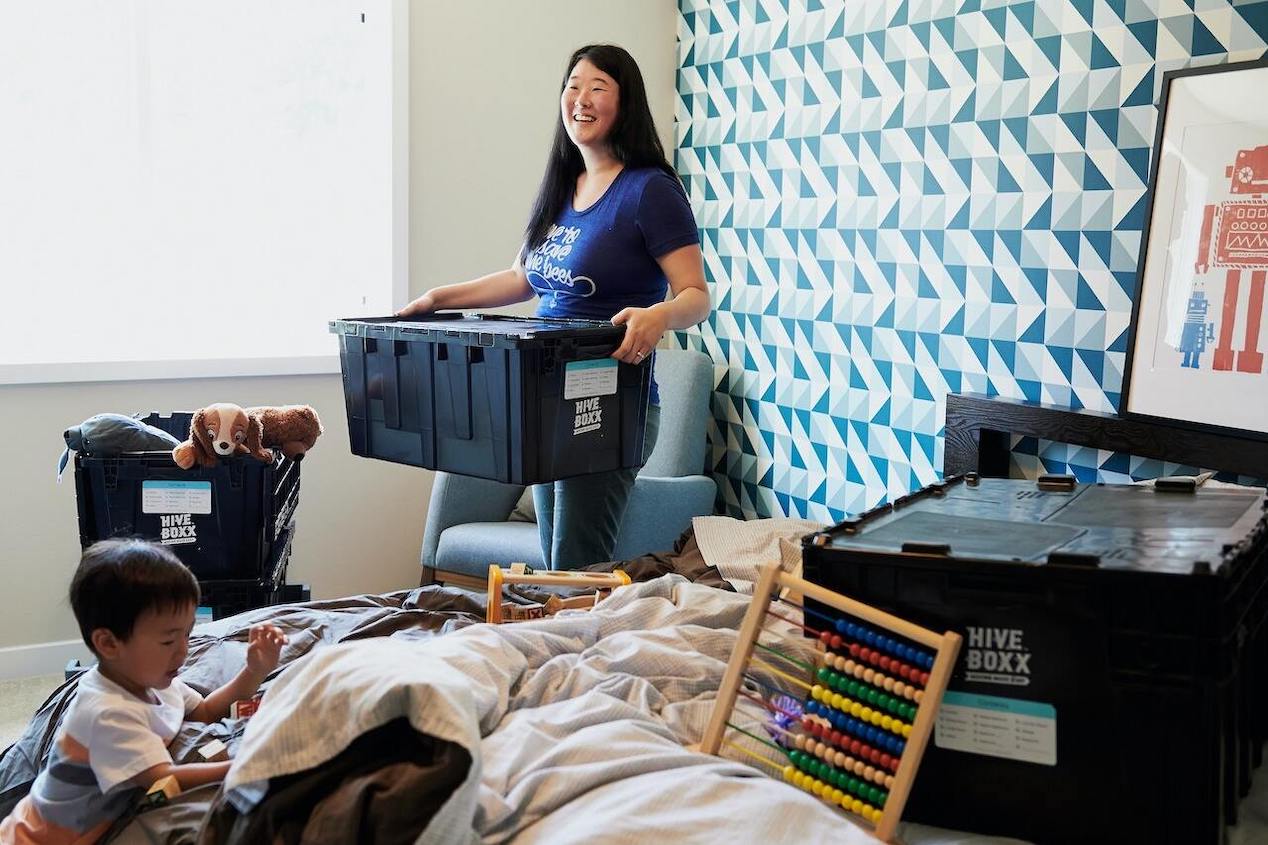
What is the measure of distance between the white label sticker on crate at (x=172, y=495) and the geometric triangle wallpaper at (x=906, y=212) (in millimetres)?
1869

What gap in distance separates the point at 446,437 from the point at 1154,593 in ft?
4.64

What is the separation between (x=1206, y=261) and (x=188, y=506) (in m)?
2.18

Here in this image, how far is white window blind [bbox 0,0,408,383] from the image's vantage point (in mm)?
3500

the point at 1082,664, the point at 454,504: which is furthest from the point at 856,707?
the point at 454,504

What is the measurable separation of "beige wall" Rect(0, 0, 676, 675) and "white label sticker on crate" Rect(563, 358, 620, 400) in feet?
5.77

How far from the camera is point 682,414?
3.95 metres

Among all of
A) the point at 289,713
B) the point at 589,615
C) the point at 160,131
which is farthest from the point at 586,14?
the point at 289,713

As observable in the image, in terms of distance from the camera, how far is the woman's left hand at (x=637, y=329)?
238 cm

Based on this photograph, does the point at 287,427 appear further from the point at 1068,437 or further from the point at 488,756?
the point at 1068,437

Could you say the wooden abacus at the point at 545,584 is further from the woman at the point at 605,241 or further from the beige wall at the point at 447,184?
the beige wall at the point at 447,184

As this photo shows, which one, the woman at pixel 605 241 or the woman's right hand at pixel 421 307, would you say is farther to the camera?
the woman's right hand at pixel 421 307

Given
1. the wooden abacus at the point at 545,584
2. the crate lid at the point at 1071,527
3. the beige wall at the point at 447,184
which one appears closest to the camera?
the crate lid at the point at 1071,527

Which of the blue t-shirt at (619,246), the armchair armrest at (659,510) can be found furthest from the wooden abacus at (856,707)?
the armchair armrest at (659,510)

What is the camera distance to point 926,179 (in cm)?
327
